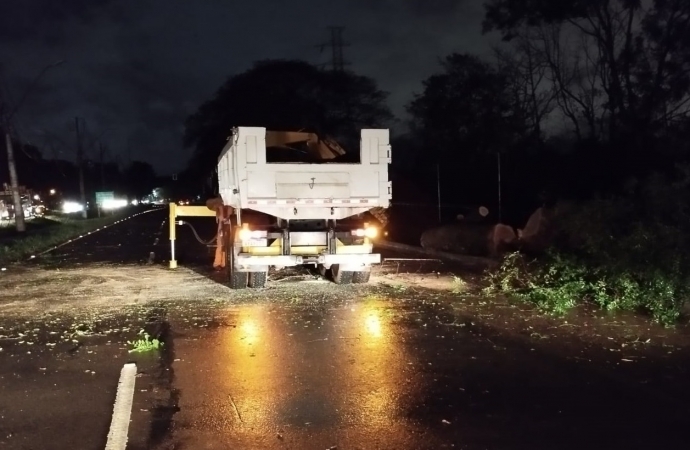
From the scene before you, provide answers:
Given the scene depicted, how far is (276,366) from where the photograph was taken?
811 centimetres

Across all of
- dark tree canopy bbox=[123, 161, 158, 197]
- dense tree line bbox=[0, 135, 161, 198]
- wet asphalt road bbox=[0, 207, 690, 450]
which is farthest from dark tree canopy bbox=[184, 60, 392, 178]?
dark tree canopy bbox=[123, 161, 158, 197]

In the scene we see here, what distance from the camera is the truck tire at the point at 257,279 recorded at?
1396 cm

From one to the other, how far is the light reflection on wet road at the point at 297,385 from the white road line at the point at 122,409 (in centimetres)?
43

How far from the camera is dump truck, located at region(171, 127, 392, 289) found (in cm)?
1302

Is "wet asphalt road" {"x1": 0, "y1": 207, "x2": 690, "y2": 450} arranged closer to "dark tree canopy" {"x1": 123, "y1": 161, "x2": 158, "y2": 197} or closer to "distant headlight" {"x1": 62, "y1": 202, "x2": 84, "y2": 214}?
"distant headlight" {"x1": 62, "y1": 202, "x2": 84, "y2": 214}

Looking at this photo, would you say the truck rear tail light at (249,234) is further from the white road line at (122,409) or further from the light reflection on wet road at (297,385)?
the white road line at (122,409)

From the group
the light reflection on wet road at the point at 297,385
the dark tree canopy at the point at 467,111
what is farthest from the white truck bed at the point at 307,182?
the dark tree canopy at the point at 467,111

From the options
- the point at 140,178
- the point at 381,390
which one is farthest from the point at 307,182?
the point at 140,178

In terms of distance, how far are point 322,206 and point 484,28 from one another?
66.5 feet

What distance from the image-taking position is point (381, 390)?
7.16 metres

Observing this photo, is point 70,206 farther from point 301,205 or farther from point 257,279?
point 301,205

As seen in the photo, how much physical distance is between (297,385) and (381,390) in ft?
2.81

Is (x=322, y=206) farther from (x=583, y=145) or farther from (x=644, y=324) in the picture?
(x=583, y=145)

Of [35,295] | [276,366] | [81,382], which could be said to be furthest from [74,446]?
[35,295]
